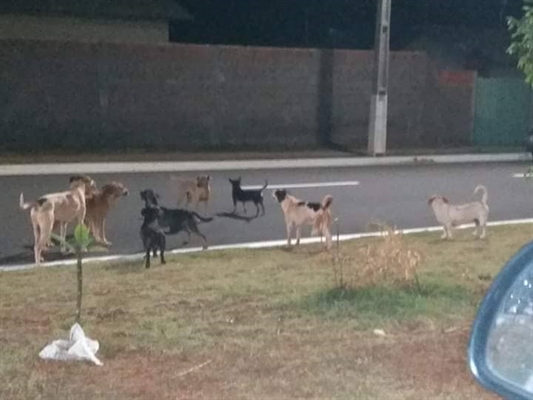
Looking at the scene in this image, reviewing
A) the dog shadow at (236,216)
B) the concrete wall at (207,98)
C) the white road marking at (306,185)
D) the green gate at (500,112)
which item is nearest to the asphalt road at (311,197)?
the dog shadow at (236,216)

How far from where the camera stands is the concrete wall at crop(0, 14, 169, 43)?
101ft

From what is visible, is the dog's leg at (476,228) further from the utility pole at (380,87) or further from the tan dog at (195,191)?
the utility pole at (380,87)

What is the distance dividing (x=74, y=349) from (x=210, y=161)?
1684 cm

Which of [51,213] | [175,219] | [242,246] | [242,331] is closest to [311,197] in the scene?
[242,246]

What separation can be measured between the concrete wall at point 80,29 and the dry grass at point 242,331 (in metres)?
20.2

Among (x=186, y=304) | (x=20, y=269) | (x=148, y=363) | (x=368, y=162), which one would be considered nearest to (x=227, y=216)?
(x=20, y=269)

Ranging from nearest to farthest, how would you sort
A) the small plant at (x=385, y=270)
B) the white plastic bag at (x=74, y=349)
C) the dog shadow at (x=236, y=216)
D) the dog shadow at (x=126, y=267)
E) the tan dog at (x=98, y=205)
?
the white plastic bag at (x=74, y=349) → the small plant at (x=385, y=270) → the dog shadow at (x=126, y=267) → the tan dog at (x=98, y=205) → the dog shadow at (x=236, y=216)

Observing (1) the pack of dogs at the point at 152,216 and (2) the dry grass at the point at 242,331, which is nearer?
(2) the dry grass at the point at 242,331

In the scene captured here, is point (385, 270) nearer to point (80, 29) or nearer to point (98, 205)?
point (98, 205)

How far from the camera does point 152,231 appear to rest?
34.5 feet

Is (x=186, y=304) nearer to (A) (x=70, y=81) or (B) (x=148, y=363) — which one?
(B) (x=148, y=363)

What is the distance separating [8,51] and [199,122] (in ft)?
14.6

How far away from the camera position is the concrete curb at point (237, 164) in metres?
21.3

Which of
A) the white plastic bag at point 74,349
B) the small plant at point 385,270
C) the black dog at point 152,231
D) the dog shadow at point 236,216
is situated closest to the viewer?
the white plastic bag at point 74,349
